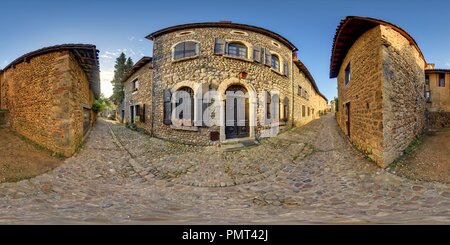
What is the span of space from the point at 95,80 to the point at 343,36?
42.5 feet

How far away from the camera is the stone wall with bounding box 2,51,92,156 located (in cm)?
732

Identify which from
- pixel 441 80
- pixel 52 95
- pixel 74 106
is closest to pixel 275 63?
pixel 74 106

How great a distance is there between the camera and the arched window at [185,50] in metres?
10.1

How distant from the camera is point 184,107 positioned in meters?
10.2

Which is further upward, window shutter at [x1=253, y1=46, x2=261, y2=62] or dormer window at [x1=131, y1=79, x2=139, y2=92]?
window shutter at [x1=253, y1=46, x2=261, y2=62]

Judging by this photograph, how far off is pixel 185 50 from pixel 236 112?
13.3ft

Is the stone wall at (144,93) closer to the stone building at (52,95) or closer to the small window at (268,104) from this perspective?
the stone building at (52,95)

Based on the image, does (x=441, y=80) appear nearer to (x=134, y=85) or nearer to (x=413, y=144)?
(x=413, y=144)

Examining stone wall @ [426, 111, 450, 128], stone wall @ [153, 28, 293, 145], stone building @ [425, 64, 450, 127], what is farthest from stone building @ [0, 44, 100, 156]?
stone building @ [425, 64, 450, 127]

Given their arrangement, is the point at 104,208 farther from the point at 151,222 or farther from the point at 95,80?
the point at 95,80

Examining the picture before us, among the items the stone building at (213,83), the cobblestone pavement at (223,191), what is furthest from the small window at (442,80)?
the cobblestone pavement at (223,191)

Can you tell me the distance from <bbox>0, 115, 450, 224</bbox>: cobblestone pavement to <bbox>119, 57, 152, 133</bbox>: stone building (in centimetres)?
472

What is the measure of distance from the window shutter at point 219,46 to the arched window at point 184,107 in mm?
2330

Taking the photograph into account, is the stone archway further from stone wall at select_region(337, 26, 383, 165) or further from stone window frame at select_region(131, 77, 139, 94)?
stone window frame at select_region(131, 77, 139, 94)
